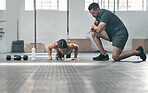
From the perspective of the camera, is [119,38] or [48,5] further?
[48,5]

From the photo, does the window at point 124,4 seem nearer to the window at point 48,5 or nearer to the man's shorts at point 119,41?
the window at point 48,5

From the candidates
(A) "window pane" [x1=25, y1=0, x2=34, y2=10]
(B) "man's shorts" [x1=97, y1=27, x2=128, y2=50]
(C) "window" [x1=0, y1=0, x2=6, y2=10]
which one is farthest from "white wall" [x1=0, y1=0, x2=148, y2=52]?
(B) "man's shorts" [x1=97, y1=27, x2=128, y2=50]

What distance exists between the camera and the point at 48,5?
1287cm

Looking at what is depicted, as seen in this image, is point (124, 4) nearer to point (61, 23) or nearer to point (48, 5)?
point (61, 23)

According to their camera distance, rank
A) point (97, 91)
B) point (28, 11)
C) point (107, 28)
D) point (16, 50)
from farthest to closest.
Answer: point (28, 11), point (16, 50), point (107, 28), point (97, 91)

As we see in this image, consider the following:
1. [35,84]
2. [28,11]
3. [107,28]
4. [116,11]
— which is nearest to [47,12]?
[28,11]

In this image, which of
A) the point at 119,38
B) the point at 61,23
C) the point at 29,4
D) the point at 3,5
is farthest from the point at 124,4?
the point at 119,38

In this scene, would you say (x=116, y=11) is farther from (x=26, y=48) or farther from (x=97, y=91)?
(x=97, y=91)

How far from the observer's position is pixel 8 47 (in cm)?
1198

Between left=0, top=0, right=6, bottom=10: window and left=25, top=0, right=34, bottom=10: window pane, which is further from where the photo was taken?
left=25, top=0, right=34, bottom=10: window pane

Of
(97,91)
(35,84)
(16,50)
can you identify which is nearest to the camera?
(97,91)

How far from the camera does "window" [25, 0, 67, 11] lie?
12758 millimetres

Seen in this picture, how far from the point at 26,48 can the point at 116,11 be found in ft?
11.5

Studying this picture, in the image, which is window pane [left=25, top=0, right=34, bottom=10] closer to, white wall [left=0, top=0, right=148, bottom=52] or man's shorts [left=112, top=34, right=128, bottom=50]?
white wall [left=0, top=0, right=148, bottom=52]
